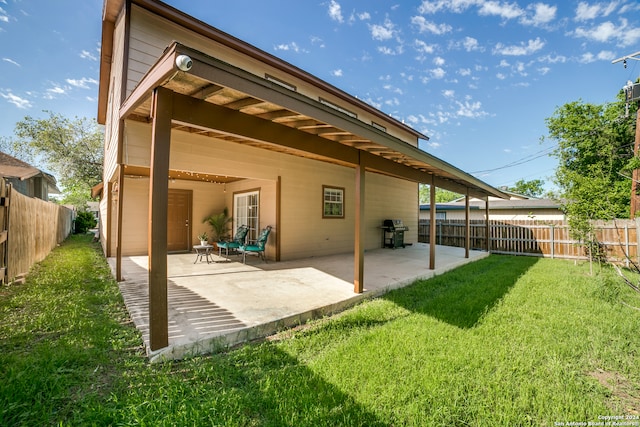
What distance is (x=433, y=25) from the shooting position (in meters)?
9.61

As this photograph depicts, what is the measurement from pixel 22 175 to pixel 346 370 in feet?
47.4

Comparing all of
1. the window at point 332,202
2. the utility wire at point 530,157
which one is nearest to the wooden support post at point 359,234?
the window at point 332,202

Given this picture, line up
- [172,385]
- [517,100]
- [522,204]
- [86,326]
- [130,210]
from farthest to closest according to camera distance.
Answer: [522,204]
[517,100]
[130,210]
[86,326]
[172,385]

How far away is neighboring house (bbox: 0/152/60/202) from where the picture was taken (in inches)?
412

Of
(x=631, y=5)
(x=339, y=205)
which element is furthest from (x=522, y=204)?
(x=339, y=205)

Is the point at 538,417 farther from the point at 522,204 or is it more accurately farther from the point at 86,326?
the point at 522,204

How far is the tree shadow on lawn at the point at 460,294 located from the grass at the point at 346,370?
6 cm

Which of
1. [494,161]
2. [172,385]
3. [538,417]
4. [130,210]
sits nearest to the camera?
[538,417]

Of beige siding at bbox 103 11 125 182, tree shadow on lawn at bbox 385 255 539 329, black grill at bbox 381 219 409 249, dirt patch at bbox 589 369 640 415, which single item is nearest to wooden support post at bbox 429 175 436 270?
tree shadow on lawn at bbox 385 255 539 329

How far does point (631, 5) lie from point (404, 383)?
13.0 meters

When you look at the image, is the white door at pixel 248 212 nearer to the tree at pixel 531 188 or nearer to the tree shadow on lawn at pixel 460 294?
the tree shadow on lawn at pixel 460 294

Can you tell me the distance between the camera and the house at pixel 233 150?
2467 millimetres

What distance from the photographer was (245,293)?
427 centimetres

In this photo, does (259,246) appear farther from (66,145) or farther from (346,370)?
(66,145)
